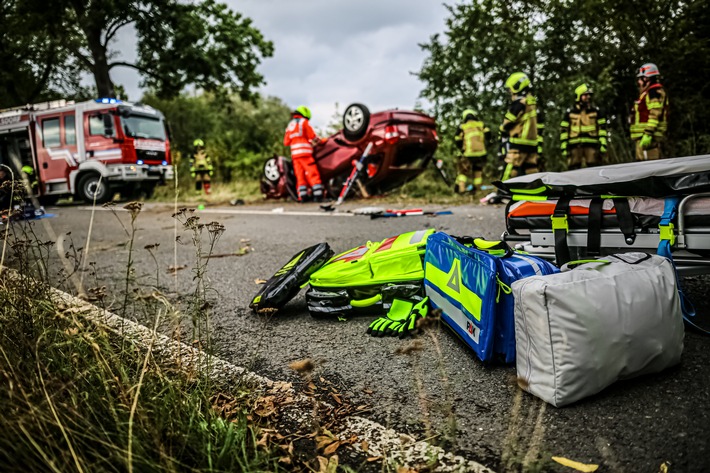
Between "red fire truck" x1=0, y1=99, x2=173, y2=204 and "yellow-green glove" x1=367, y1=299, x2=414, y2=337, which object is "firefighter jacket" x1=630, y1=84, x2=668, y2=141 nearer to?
"yellow-green glove" x1=367, y1=299, x2=414, y2=337

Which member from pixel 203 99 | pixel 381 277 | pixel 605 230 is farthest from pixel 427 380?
pixel 203 99

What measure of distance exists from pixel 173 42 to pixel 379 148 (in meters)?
14.0

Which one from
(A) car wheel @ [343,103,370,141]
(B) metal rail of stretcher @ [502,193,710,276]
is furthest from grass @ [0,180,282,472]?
(A) car wheel @ [343,103,370,141]

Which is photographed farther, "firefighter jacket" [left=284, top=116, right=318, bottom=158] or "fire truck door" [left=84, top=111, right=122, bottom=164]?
"fire truck door" [left=84, top=111, right=122, bottom=164]

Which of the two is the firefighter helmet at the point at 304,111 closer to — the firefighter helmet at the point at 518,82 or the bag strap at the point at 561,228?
the firefighter helmet at the point at 518,82

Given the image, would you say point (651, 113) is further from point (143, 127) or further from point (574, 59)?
point (143, 127)

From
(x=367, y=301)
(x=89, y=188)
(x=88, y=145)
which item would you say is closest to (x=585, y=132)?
(x=367, y=301)

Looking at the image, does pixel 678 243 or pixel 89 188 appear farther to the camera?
pixel 89 188

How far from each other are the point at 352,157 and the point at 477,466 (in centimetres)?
859

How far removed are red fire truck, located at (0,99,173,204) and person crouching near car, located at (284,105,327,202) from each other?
601cm

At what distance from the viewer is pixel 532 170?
8000 mm

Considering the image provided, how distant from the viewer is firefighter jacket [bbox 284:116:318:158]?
32.4 feet

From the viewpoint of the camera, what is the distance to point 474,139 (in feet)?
31.3

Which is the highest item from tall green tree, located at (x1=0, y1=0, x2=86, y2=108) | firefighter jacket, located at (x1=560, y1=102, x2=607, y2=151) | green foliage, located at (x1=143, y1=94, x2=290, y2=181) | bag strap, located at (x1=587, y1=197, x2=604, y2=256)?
tall green tree, located at (x1=0, y1=0, x2=86, y2=108)
